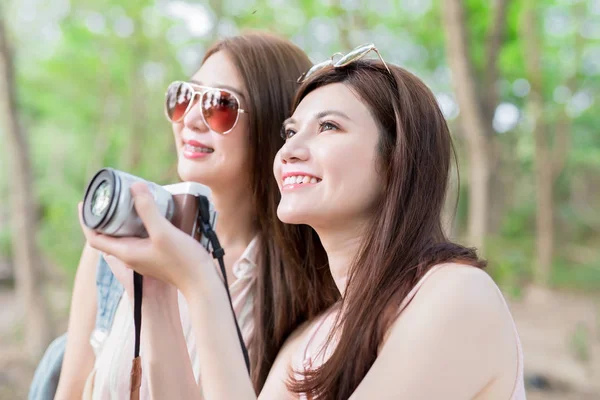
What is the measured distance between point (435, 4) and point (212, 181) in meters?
9.13

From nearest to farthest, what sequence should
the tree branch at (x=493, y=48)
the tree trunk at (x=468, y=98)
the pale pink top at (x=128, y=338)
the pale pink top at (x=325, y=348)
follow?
the pale pink top at (x=325, y=348) → the pale pink top at (x=128, y=338) → the tree trunk at (x=468, y=98) → the tree branch at (x=493, y=48)

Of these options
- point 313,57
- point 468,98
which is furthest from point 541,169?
point 468,98

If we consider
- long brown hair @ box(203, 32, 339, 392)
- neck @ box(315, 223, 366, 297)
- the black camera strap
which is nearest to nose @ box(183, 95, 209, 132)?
long brown hair @ box(203, 32, 339, 392)

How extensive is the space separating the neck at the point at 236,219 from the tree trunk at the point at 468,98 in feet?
10.9

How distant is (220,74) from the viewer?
1952 mm

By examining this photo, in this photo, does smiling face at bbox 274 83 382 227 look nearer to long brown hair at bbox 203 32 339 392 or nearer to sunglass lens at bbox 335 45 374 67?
sunglass lens at bbox 335 45 374 67

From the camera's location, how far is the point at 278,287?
6.15 ft

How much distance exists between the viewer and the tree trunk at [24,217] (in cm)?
562

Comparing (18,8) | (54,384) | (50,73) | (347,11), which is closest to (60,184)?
(50,73)

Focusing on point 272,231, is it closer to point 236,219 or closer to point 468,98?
point 236,219

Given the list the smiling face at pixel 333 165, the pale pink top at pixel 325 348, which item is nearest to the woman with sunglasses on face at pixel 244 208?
the pale pink top at pixel 325 348

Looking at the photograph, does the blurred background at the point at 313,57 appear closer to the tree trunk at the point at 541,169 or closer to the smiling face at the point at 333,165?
the tree trunk at the point at 541,169

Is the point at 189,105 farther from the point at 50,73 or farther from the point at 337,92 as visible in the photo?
the point at 50,73

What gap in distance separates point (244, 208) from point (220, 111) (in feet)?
1.17
